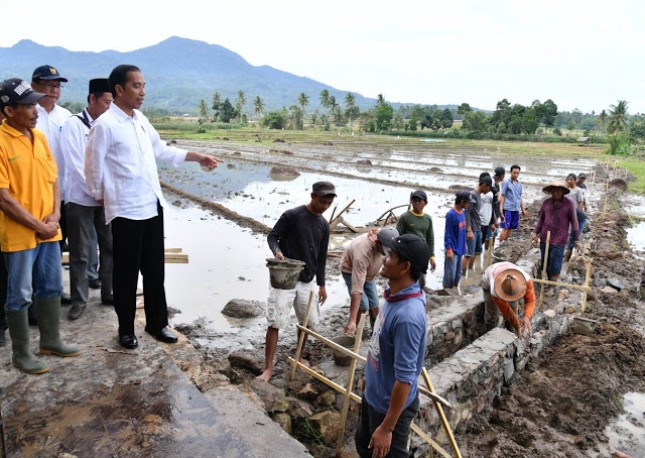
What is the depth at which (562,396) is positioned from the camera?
16.0 feet

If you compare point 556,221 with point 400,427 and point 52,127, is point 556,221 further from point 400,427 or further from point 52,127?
point 52,127

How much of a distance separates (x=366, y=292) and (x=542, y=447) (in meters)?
2.13

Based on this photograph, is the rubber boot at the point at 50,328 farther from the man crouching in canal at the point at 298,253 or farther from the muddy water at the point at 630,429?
the muddy water at the point at 630,429

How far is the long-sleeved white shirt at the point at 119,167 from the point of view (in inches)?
128

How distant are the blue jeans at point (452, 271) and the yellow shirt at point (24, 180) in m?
5.50

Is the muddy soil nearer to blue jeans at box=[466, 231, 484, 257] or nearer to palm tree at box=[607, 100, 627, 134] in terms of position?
blue jeans at box=[466, 231, 484, 257]

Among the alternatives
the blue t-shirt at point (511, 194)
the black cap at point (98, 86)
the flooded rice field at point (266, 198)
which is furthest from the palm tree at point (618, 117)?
the black cap at point (98, 86)

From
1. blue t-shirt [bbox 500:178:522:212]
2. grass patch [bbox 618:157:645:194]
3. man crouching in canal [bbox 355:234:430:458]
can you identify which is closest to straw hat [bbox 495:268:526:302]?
man crouching in canal [bbox 355:234:430:458]

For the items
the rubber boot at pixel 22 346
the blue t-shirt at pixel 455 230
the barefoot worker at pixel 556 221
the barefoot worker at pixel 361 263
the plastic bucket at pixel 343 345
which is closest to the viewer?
the rubber boot at pixel 22 346

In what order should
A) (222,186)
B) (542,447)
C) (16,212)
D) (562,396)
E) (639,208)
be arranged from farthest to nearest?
(222,186) < (639,208) < (562,396) < (542,447) < (16,212)

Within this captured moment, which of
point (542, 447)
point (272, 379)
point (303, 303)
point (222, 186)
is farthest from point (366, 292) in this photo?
point (222, 186)

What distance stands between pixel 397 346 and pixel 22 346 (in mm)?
2438

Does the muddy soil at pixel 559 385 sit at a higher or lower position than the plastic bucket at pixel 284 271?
lower

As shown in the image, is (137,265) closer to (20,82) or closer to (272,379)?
(20,82)
